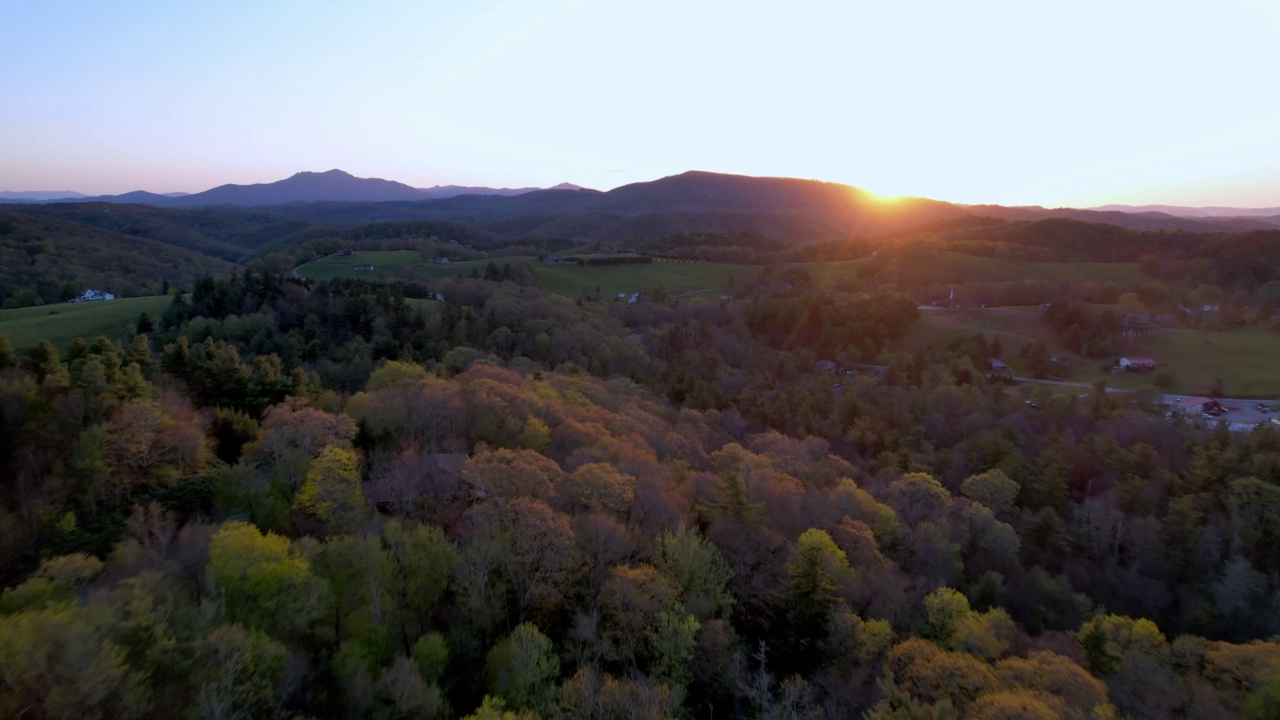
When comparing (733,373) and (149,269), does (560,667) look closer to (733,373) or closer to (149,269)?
(733,373)

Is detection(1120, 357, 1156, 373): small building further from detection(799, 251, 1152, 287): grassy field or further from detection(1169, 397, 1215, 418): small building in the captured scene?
detection(799, 251, 1152, 287): grassy field

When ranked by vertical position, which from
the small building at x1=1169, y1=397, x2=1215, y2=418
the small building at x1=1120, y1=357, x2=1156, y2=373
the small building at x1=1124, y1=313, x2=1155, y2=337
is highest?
the small building at x1=1124, y1=313, x2=1155, y2=337

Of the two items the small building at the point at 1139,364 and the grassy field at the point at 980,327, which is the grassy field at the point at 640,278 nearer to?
the grassy field at the point at 980,327

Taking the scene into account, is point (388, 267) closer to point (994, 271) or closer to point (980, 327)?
point (980, 327)

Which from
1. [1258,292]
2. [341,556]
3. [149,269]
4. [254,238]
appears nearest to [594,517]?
[341,556]

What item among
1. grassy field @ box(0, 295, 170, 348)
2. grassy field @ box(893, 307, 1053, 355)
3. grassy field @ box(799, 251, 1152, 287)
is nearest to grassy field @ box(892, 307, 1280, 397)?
grassy field @ box(893, 307, 1053, 355)
